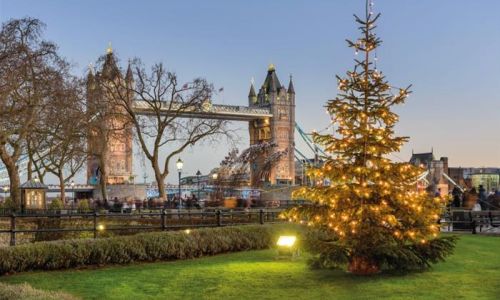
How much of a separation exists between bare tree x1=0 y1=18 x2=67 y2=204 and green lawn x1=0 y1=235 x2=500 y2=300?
14.3 metres

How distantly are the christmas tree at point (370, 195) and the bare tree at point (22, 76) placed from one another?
1704 cm

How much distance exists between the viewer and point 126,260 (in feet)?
51.6

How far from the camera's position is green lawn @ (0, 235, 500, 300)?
1148 centimetres

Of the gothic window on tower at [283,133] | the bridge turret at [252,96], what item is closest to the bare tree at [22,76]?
the gothic window on tower at [283,133]

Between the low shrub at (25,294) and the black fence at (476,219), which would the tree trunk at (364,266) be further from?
the black fence at (476,219)

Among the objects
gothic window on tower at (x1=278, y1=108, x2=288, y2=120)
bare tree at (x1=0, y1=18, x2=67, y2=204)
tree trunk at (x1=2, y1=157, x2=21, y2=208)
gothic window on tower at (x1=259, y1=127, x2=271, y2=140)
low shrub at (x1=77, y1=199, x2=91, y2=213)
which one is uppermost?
gothic window on tower at (x1=278, y1=108, x2=288, y2=120)

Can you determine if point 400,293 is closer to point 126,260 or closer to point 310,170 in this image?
point 310,170

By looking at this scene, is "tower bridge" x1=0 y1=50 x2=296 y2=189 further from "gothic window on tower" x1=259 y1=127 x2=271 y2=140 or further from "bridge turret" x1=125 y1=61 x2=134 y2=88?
"bridge turret" x1=125 y1=61 x2=134 y2=88

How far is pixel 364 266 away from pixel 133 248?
5571mm

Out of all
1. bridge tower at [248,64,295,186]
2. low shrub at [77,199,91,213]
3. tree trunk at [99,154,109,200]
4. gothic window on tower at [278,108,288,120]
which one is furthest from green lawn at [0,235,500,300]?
gothic window on tower at [278,108,288,120]

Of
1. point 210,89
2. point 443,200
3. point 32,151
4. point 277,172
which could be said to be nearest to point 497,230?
point 443,200

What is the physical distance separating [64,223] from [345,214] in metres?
16.1

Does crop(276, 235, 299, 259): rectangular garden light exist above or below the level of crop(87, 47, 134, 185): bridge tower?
below

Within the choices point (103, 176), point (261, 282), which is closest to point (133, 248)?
point (261, 282)
